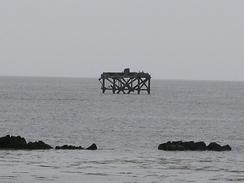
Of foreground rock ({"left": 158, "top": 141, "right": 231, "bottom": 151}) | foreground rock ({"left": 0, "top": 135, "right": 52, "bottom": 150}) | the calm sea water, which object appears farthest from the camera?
foreground rock ({"left": 158, "top": 141, "right": 231, "bottom": 151})

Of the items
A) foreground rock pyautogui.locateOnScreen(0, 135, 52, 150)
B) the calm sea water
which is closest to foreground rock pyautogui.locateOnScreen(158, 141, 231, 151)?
the calm sea water

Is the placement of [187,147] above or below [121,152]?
above

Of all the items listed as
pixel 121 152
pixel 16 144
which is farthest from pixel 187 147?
pixel 16 144

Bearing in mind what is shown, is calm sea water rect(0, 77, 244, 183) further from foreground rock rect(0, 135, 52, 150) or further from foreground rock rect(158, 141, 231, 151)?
foreground rock rect(0, 135, 52, 150)

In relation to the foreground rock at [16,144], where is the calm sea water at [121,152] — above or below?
below

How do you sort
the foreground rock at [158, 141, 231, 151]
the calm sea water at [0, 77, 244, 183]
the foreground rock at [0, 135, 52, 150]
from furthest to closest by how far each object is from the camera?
1. the foreground rock at [158, 141, 231, 151]
2. the foreground rock at [0, 135, 52, 150]
3. the calm sea water at [0, 77, 244, 183]

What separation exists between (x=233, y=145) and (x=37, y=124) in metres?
22.7

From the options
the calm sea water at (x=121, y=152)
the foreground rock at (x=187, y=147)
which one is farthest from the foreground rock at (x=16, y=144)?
the foreground rock at (x=187, y=147)

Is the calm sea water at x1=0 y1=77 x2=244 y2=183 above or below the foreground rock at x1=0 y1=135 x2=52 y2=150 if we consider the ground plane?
below

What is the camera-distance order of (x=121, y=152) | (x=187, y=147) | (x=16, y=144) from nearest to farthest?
1. (x=16, y=144)
2. (x=121, y=152)
3. (x=187, y=147)

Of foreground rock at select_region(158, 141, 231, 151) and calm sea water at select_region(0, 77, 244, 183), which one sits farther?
foreground rock at select_region(158, 141, 231, 151)

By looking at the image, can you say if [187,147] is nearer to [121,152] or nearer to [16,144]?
[121,152]

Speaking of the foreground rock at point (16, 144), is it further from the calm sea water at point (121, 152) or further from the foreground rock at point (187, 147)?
the foreground rock at point (187, 147)

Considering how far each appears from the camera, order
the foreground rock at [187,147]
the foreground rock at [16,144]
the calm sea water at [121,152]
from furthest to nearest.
Result: the foreground rock at [187,147]
the foreground rock at [16,144]
the calm sea water at [121,152]
